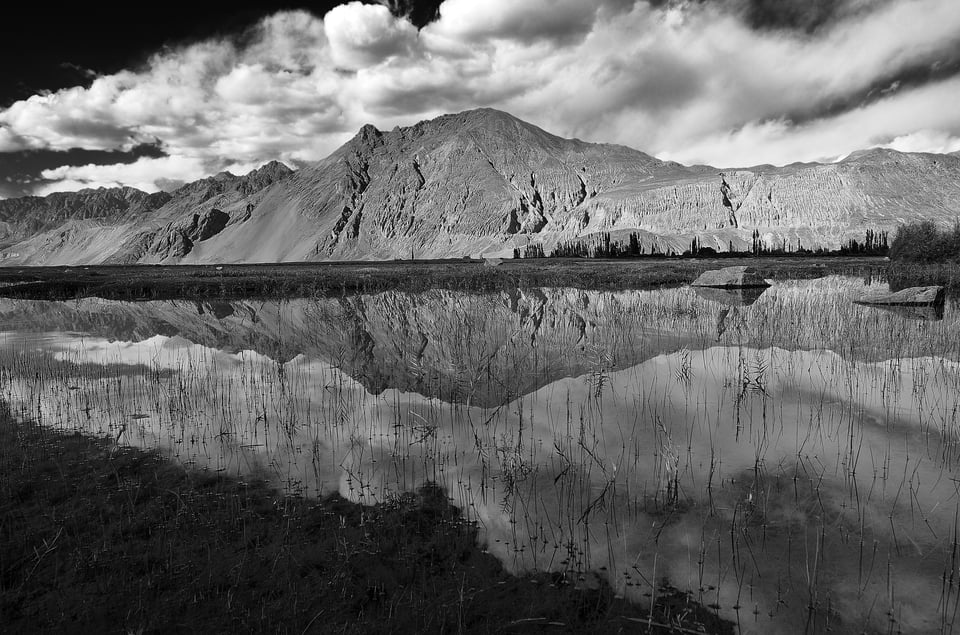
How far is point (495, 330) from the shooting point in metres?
17.8

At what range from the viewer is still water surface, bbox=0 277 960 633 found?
4578 millimetres

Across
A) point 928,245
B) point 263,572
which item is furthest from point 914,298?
point 928,245

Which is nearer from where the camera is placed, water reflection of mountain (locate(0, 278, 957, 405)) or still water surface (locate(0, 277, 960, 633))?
still water surface (locate(0, 277, 960, 633))

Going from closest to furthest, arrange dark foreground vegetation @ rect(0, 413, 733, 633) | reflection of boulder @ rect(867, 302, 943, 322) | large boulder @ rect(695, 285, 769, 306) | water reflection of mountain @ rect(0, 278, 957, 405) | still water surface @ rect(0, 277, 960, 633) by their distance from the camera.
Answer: dark foreground vegetation @ rect(0, 413, 733, 633)
still water surface @ rect(0, 277, 960, 633)
water reflection of mountain @ rect(0, 278, 957, 405)
reflection of boulder @ rect(867, 302, 943, 322)
large boulder @ rect(695, 285, 769, 306)

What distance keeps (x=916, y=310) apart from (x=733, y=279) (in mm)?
15524

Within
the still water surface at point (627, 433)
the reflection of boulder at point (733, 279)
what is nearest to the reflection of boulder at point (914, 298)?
the still water surface at point (627, 433)

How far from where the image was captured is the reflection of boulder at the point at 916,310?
18922 mm

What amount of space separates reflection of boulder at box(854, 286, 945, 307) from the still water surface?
495 cm

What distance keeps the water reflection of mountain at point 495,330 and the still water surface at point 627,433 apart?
151 millimetres

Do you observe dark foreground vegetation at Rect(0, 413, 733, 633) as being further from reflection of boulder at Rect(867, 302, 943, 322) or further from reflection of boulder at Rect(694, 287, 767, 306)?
reflection of boulder at Rect(694, 287, 767, 306)

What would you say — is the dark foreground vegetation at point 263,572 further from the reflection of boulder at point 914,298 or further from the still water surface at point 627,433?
the reflection of boulder at point 914,298

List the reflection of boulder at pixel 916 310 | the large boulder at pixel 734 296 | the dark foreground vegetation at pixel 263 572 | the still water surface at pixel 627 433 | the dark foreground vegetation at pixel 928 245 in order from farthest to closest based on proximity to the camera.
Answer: the dark foreground vegetation at pixel 928 245
the large boulder at pixel 734 296
the reflection of boulder at pixel 916 310
the still water surface at pixel 627 433
the dark foreground vegetation at pixel 263 572

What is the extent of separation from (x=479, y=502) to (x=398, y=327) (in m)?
14.4

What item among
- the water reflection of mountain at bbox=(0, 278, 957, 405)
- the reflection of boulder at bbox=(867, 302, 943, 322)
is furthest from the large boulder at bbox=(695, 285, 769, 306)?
the reflection of boulder at bbox=(867, 302, 943, 322)
